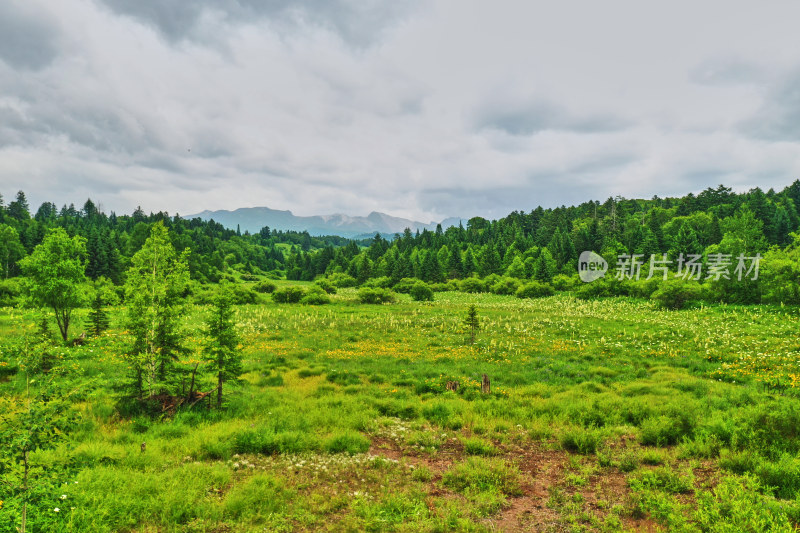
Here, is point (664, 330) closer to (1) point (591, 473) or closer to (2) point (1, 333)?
(1) point (591, 473)

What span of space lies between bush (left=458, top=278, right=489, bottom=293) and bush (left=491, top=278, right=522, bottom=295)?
15.6 feet

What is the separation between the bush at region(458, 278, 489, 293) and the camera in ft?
286

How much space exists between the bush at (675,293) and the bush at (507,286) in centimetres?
3297

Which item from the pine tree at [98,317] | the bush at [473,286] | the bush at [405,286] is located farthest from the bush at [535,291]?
the pine tree at [98,317]

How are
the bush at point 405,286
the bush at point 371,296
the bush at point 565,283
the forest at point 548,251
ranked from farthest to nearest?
the bush at point 405,286 → the bush at point 565,283 → the bush at point 371,296 → the forest at point 548,251

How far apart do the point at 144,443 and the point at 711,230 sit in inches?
4635

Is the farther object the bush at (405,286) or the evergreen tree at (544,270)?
the bush at (405,286)

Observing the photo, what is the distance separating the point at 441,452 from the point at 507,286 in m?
73.6

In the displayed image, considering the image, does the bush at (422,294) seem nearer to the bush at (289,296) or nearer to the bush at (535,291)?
the bush at (535,291)

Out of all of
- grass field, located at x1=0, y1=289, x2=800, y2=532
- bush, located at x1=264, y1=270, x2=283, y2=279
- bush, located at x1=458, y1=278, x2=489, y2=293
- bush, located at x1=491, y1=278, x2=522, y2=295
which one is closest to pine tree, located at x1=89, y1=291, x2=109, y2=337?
grass field, located at x1=0, y1=289, x2=800, y2=532

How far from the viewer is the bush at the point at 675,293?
149 ft

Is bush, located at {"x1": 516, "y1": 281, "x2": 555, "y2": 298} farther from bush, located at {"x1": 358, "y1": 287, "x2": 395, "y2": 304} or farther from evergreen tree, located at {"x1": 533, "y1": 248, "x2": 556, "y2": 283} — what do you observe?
bush, located at {"x1": 358, "y1": 287, "x2": 395, "y2": 304}

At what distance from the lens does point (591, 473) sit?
889 centimetres

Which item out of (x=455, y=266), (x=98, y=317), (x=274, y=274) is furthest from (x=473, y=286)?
(x=274, y=274)
